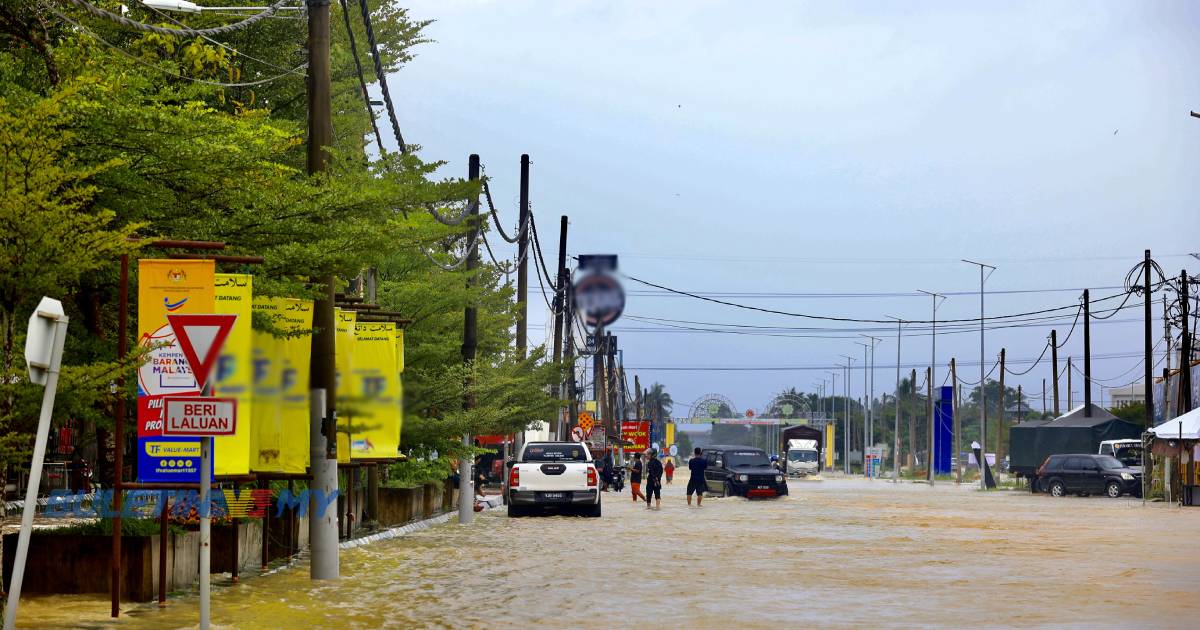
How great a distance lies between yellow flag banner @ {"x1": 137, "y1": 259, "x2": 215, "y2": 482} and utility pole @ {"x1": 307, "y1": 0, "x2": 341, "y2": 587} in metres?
3.68

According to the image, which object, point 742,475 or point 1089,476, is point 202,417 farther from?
point 1089,476

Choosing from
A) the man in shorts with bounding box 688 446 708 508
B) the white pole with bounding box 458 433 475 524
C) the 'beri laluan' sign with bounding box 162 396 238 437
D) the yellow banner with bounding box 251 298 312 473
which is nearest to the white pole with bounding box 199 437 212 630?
the 'beri laluan' sign with bounding box 162 396 238 437

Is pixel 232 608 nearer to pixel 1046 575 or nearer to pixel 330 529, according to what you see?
pixel 330 529

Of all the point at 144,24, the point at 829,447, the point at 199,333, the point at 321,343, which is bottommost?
the point at 829,447

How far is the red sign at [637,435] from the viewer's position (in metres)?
87.2

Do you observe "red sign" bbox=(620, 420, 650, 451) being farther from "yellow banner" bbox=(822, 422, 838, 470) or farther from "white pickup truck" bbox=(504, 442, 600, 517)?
"yellow banner" bbox=(822, 422, 838, 470)

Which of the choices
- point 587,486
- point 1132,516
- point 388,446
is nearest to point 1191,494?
point 1132,516

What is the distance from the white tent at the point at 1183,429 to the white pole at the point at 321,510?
108ft

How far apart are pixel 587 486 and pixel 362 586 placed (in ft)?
56.9

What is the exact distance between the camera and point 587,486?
34562mm

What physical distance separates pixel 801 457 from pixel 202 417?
88.8 m

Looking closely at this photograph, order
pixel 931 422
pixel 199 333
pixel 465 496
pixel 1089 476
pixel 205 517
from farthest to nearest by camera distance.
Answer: pixel 931 422 → pixel 1089 476 → pixel 465 496 → pixel 205 517 → pixel 199 333

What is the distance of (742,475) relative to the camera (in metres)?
51.0

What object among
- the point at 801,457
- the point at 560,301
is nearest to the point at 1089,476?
the point at 560,301
